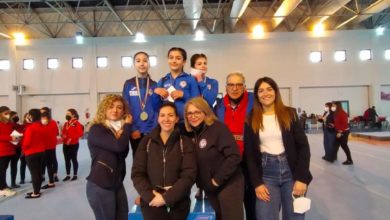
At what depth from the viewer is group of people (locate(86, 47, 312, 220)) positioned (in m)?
2.37

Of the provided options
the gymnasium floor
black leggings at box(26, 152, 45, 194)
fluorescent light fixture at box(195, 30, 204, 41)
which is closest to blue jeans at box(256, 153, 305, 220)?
the gymnasium floor

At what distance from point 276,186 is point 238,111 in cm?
73

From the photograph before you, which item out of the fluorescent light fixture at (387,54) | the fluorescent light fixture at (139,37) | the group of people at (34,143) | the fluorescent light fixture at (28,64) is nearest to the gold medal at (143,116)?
the group of people at (34,143)

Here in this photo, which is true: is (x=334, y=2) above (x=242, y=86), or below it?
above

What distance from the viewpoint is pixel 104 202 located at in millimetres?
2680

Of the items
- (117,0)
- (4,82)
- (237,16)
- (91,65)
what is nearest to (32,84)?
(4,82)

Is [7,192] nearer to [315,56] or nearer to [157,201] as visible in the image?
[157,201]

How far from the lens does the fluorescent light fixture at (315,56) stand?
62.8 feet

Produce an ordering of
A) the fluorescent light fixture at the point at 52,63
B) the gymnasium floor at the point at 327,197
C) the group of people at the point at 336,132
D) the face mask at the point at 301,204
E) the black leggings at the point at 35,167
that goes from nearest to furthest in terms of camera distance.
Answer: the face mask at the point at 301,204 < the gymnasium floor at the point at 327,197 < the black leggings at the point at 35,167 < the group of people at the point at 336,132 < the fluorescent light fixture at the point at 52,63

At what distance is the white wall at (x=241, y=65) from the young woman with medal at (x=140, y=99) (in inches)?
630

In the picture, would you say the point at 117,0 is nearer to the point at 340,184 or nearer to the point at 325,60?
the point at 325,60

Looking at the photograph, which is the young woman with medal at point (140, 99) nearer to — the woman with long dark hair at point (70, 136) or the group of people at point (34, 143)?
the group of people at point (34, 143)

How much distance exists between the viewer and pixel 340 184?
5.84m

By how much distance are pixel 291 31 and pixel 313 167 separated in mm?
13535
